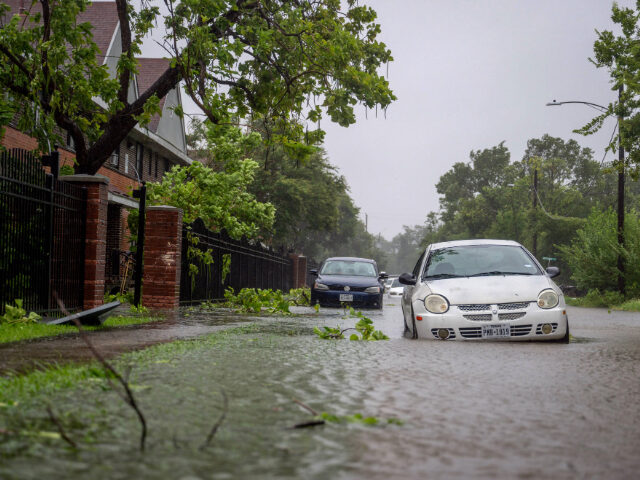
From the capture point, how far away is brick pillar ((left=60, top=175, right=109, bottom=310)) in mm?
11391

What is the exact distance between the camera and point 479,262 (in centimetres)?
1097

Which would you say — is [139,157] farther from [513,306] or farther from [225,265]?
[513,306]

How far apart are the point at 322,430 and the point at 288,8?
13.2 m

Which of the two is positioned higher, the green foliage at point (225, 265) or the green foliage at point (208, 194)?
the green foliage at point (208, 194)

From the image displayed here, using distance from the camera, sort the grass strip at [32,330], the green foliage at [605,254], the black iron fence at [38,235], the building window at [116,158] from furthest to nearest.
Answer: the green foliage at [605,254], the building window at [116,158], the black iron fence at [38,235], the grass strip at [32,330]

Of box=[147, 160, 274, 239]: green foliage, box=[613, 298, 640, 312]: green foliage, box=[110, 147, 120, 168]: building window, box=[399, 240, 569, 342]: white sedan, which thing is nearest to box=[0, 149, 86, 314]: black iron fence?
box=[399, 240, 569, 342]: white sedan

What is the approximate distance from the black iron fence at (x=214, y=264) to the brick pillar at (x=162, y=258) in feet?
3.61

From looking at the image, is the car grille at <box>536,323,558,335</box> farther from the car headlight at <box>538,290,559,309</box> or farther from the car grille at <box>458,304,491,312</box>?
the car grille at <box>458,304,491,312</box>

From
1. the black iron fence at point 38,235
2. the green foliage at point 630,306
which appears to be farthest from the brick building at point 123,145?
the green foliage at point 630,306

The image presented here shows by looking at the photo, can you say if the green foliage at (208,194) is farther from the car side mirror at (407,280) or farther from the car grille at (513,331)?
the car grille at (513,331)

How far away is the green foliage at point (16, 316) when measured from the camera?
9.07m

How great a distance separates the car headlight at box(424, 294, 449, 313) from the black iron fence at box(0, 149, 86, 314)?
492cm

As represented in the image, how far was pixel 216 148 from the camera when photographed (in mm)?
23734

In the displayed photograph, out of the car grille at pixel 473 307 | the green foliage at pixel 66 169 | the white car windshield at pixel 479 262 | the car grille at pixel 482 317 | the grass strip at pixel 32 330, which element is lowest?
the grass strip at pixel 32 330
